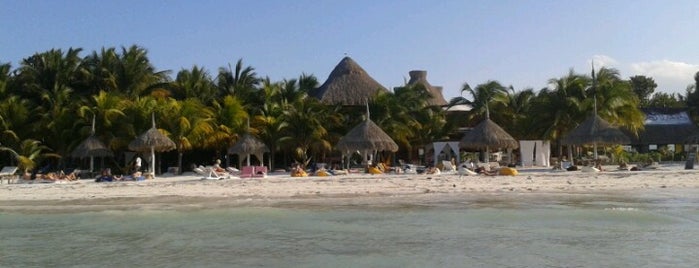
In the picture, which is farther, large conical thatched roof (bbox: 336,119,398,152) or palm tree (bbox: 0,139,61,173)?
large conical thatched roof (bbox: 336,119,398,152)

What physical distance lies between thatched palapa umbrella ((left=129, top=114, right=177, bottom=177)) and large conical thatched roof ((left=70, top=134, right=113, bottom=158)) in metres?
0.95

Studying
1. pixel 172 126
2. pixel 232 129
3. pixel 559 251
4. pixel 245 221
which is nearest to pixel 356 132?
pixel 232 129

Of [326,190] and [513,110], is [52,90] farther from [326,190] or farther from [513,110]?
[513,110]

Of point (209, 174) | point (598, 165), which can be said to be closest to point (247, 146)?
point (209, 174)

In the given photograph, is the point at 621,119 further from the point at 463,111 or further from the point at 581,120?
the point at 463,111

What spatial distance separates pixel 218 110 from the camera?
23.1m

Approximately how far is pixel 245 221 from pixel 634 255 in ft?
20.7

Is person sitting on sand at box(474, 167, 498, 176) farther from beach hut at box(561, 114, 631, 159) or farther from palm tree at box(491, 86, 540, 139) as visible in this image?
palm tree at box(491, 86, 540, 139)

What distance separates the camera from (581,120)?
79.4 ft

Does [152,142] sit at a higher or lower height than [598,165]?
higher

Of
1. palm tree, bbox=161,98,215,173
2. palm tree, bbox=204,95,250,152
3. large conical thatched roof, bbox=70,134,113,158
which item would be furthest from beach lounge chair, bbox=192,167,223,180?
palm tree, bbox=204,95,250,152

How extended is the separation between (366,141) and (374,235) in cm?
1089

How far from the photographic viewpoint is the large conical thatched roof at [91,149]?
64.6 ft

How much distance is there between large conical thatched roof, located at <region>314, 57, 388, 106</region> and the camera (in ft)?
89.9
